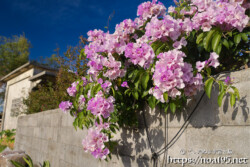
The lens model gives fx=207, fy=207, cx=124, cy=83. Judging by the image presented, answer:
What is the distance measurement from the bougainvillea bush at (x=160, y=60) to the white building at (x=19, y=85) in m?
6.05

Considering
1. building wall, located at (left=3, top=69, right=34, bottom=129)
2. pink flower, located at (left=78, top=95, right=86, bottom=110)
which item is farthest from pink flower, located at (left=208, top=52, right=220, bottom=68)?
building wall, located at (left=3, top=69, right=34, bottom=129)

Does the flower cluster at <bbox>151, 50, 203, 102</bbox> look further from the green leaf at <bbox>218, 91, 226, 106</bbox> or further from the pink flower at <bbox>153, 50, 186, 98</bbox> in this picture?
the green leaf at <bbox>218, 91, 226, 106</bbox>

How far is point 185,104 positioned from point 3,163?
3860 millimetres

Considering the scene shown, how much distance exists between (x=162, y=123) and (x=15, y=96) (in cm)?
997

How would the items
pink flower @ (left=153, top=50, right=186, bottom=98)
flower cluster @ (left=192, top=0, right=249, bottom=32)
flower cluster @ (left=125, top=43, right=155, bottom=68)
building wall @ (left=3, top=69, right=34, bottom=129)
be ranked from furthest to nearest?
building wall @ (left=3, top=69, right=34, bottom=129) → flower cluster @ (left=125, top=43, right=155, bottom=68) → flower cluster @ (left=192, top=0, right=249, bottom=32) → pink flower @ (left=153, top=50, right=186, bottom=98)

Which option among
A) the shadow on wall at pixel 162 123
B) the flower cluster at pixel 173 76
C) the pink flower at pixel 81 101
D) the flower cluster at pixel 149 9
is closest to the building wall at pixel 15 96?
the pink flower at pixel 81 101

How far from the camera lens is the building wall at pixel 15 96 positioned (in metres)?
8.95

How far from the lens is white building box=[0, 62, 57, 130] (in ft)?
27.0

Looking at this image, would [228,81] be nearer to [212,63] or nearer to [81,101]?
[212,63]

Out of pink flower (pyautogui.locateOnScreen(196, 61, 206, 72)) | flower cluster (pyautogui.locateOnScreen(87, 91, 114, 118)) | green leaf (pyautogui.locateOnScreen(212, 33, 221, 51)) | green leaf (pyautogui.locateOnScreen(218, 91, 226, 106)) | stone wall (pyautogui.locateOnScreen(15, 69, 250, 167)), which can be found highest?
green leaf (pyautogui.locateOnScreen(212, 33, 221, 51))

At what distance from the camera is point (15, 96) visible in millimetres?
10023

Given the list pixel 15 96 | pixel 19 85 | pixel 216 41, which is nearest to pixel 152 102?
pixel 216 41

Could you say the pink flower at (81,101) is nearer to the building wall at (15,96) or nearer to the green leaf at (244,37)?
the green leaf at (244,37)

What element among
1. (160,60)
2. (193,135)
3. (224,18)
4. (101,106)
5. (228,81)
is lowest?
(193,135)
